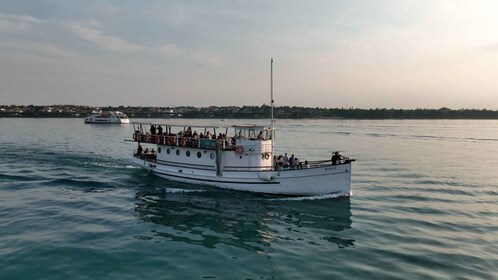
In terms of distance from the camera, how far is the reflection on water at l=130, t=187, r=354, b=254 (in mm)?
21141

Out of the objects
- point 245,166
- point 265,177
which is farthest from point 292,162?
point 245,166

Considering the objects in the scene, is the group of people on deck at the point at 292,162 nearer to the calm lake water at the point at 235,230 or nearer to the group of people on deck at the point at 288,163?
the group of people on deck at the point at 288,163

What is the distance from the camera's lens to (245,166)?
32.7 metres

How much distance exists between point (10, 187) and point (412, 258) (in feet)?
100

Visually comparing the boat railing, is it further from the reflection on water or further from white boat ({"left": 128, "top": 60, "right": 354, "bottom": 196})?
the reflection on water

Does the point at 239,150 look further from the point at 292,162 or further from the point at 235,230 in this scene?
the point at 235,230

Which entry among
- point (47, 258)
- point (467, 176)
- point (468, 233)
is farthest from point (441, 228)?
point (467, 176)

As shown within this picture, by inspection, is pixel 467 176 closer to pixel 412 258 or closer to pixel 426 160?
pixel 426 160

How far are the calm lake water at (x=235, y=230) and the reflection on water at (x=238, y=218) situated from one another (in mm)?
72

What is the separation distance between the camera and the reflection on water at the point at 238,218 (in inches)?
832

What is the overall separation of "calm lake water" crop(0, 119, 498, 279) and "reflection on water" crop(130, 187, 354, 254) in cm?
7

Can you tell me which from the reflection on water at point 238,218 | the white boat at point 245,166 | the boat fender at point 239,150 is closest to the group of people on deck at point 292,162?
the white boat at point 245,166

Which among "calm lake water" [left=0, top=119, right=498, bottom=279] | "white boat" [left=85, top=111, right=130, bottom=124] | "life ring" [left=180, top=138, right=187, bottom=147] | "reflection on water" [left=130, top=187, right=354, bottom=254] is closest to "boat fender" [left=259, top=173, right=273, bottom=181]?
"reflection on water" [left=130, top=187, right=354, bottom=254]

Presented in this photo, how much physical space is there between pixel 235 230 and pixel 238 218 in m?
2.51
